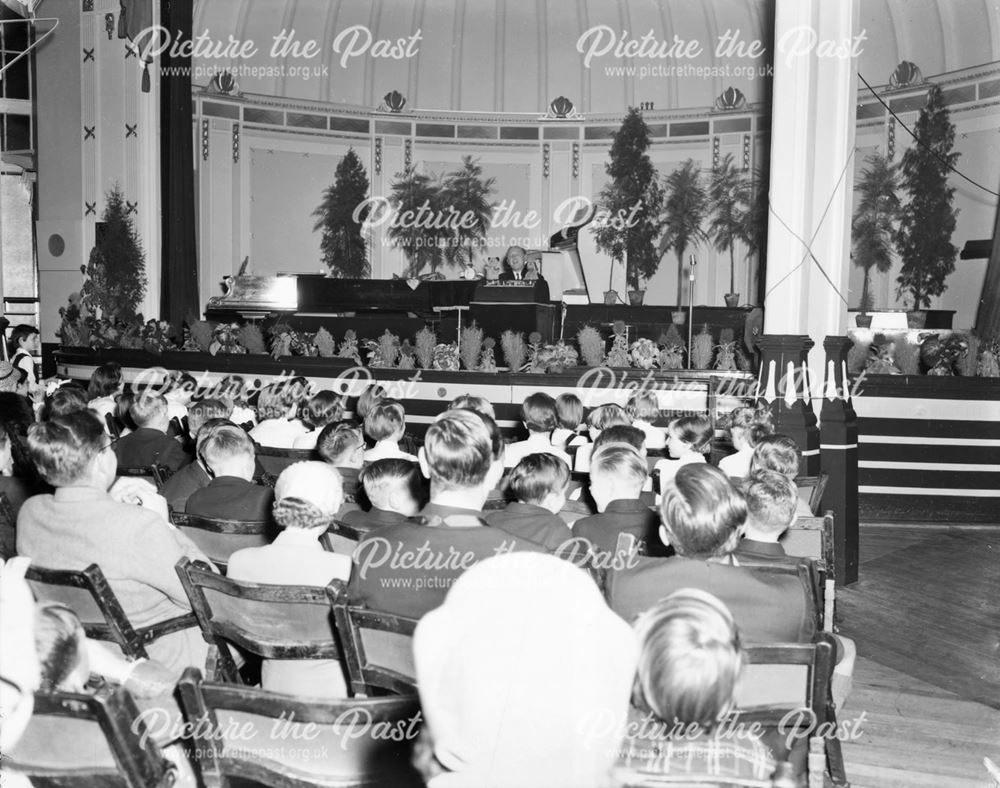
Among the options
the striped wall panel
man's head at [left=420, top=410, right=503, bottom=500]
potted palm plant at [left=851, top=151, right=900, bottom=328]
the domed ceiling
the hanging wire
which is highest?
the domed ceiling

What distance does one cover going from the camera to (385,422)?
12.5 ft

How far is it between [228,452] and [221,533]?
489 mm

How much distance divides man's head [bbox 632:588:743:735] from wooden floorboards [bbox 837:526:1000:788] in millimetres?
1770

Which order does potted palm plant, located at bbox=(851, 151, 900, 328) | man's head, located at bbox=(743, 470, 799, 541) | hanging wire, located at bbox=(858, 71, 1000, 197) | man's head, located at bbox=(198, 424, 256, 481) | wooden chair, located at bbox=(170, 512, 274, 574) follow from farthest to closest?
1. potted palm plant, located at bbox=(851, 151, 900, 328)
2. hanging wire, located at bbox=(858, 71, 1000, 197)
3. man's head, located at bbox=(198, 424, 256, 481)
4. wooden chair, located at bbox=(170, 512, 274, 574)
5. man's head, located at bbox=(743, 470, 799, 541)

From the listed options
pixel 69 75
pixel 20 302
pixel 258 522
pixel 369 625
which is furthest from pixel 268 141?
pixel 369 625

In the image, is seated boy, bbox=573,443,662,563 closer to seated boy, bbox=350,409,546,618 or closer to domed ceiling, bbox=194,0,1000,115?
seated boy, bbox=350,409,546,618

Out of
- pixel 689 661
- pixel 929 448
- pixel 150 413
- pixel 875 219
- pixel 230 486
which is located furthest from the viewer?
pixel 875 219

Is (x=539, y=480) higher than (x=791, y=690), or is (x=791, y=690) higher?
(x=539, y=480)

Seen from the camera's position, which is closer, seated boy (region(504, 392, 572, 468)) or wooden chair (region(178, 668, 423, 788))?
wooden chair (region(178, 668, 423, 788))

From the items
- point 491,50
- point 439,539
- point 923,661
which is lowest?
point 923,661

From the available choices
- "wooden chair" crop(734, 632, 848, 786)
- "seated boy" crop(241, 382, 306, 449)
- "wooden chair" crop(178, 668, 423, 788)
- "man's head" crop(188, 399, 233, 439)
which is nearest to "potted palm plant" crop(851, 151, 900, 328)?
"seated boy" crop(241, 382, 306, 449)

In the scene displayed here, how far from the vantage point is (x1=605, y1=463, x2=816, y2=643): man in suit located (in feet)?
6.41

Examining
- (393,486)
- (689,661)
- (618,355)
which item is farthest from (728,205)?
(689,661)

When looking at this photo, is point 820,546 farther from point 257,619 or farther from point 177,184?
point 177,184
